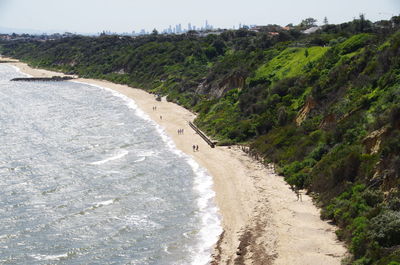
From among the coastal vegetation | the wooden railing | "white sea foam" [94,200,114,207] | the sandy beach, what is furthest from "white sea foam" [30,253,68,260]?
the wooden railing

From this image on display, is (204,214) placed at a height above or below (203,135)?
below

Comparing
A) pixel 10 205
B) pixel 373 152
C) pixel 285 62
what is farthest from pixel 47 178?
pixel 285 62

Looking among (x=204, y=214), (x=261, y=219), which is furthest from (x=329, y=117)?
(x=204, y=214)


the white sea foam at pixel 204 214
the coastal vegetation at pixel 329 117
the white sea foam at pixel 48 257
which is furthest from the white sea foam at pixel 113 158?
the white sea foam at pixel 48 257

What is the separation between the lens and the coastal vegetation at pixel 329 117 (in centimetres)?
2830

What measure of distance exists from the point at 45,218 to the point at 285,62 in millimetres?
45376

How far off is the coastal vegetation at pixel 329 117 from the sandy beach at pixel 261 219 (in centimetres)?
122

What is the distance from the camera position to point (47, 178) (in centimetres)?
4272

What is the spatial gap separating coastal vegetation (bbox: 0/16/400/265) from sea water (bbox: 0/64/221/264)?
25.7 feet

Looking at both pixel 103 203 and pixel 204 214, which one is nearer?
pixel 204 214

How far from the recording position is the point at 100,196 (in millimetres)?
38094

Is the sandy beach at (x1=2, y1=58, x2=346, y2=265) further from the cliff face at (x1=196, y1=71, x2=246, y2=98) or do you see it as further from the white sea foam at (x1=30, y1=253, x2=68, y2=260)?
the cliff face at (x1=196, y1=71, x2=246, y2=98)

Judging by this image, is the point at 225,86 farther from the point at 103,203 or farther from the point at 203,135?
the point at 103,203

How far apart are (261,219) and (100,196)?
514 inches
